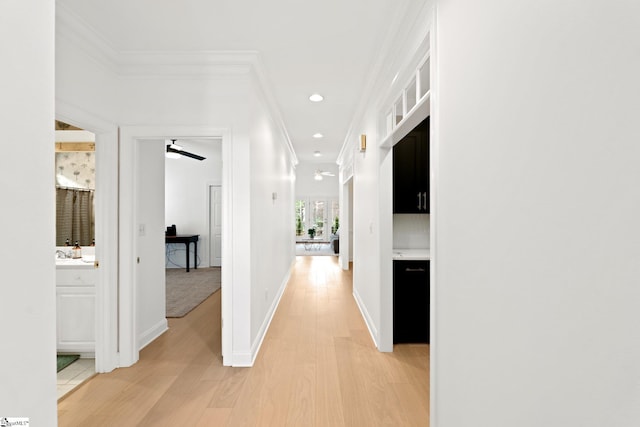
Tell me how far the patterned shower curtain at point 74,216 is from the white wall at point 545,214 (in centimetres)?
433

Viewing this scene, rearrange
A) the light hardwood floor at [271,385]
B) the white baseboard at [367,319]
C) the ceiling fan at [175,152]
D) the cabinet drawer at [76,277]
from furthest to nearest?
1. the ceiling fan at [175,152]
2. the white baseboard at [367,319]
3. the cabinet drawer at [76,277]
4. the light hardwood floor at [271,385]

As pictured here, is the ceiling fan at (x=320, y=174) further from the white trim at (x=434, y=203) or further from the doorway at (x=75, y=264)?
the white trim at (x=434, y=203)

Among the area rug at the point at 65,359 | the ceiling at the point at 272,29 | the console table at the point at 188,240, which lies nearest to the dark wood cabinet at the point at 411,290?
the ceiling at the point at 272,29

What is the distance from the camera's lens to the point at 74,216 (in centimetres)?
370

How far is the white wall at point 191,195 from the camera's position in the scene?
7.74 meters

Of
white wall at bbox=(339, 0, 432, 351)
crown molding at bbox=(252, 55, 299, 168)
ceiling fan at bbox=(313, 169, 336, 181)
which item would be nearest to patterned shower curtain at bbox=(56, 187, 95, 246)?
crown molding at bbox=(252, 55, 299, 168)

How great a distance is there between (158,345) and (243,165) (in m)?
2.13

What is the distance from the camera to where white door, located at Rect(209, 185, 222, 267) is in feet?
25.4

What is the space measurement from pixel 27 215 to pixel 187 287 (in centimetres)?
540

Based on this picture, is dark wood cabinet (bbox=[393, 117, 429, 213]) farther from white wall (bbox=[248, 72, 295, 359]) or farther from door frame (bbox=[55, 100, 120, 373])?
door frame (bbox=[55, 100, 120, 373])

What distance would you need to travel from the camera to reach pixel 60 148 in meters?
3.68

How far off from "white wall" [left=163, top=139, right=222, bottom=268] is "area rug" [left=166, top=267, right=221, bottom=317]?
2.58 feet

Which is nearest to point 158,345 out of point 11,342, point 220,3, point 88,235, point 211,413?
point 211,413

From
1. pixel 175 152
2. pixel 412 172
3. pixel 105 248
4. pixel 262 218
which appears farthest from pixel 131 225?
pixel 175 152
